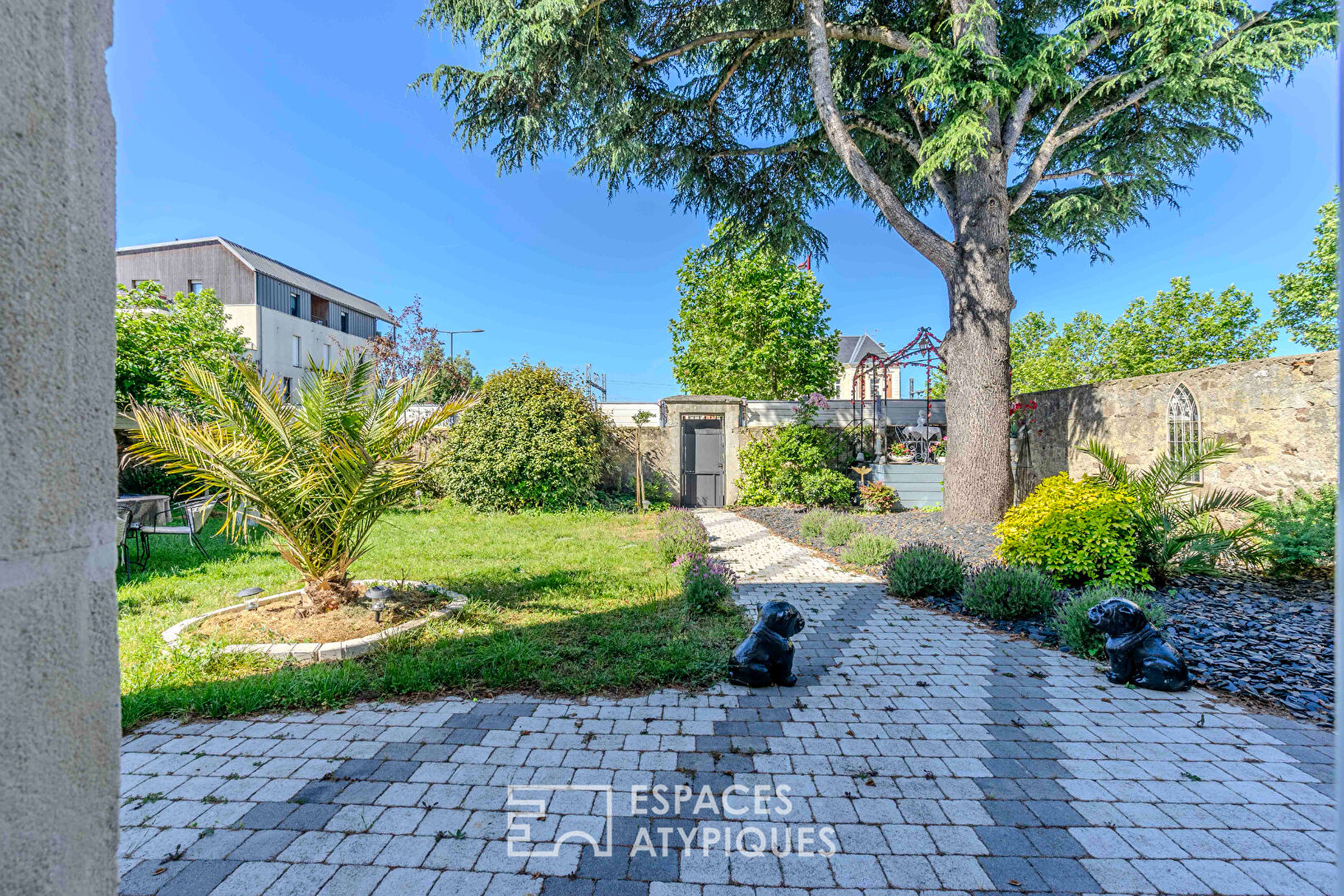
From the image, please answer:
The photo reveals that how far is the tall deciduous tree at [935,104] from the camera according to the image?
6.94m

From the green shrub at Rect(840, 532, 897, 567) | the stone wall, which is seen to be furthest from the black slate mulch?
the stone wall

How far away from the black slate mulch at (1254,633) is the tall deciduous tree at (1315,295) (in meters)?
17.9

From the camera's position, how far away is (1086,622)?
4102 mm

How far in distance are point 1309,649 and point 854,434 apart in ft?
29.8

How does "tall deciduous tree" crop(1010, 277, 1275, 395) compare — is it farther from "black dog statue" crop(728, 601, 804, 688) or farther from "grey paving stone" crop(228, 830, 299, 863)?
"grey paving stone" crop(228, 830, 299, 863)

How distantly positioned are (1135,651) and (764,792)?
286cm

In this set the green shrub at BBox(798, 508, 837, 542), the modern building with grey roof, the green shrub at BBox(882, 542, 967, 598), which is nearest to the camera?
the green shrub at BBox(882, 542, 967, 598)

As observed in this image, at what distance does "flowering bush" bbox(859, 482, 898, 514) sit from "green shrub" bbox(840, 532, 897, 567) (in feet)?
12.5

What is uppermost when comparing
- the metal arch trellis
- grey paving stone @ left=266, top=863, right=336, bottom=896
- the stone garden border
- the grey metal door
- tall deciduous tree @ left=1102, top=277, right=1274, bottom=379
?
tall deciduous tree @ left=1102, top=277, right=1274, bottom=379

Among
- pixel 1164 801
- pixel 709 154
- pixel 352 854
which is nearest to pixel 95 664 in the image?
pixel 352 854

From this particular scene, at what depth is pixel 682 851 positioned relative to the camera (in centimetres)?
210

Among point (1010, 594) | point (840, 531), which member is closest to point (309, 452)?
point (1010, 594)

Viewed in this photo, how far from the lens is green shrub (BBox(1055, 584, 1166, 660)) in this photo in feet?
13.3

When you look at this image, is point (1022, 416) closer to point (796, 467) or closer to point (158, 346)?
point (796, 467)
